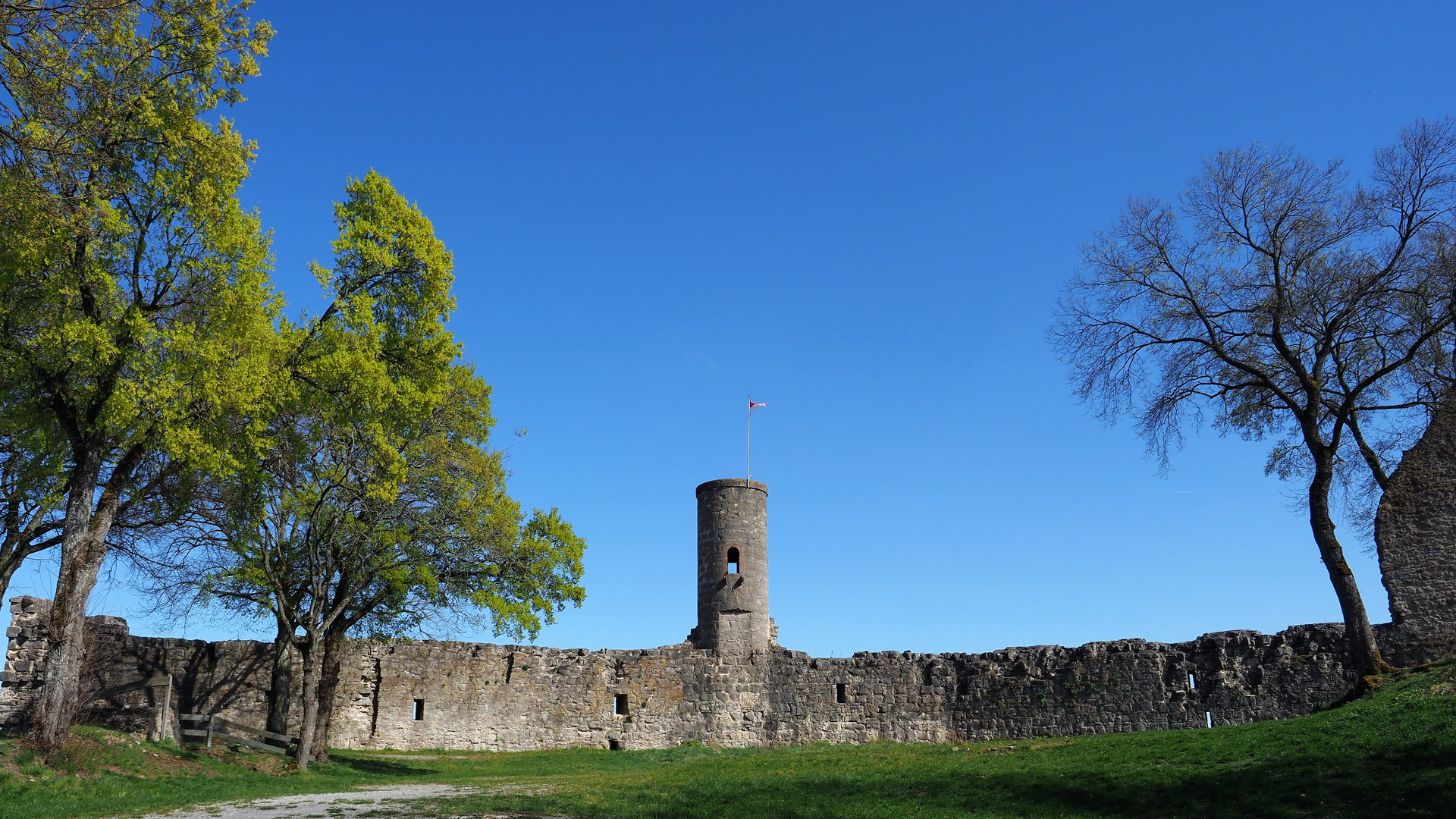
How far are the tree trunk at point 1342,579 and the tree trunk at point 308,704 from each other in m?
21.3

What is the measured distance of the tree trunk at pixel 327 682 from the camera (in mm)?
23812

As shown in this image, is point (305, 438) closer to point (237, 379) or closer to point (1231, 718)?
point (237, 379)

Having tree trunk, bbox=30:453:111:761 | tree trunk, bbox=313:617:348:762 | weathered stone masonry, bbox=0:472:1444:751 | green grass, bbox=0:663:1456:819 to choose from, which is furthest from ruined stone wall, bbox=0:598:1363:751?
tree trunk, bbox=30:453:111:761

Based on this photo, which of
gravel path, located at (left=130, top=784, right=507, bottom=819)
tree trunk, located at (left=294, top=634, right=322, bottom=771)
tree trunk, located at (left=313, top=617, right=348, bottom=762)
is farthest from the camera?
tree trunk, located at (left=313, top=617, right=348, bottom=762)

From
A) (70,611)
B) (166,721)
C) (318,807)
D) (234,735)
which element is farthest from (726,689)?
(70,611)

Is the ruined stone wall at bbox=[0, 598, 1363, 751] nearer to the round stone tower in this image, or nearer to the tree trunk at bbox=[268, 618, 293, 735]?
the round stone tower

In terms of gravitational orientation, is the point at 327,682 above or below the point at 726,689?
above

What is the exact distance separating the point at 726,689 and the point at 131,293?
21.1m

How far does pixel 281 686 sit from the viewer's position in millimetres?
25875

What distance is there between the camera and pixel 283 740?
936 inches

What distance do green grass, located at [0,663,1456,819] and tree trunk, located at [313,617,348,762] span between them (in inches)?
90.1

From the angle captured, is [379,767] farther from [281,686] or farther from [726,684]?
[726,684]

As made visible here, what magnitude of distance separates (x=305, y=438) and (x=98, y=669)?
31.3 feet

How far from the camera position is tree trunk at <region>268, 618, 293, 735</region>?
25.4 metres
